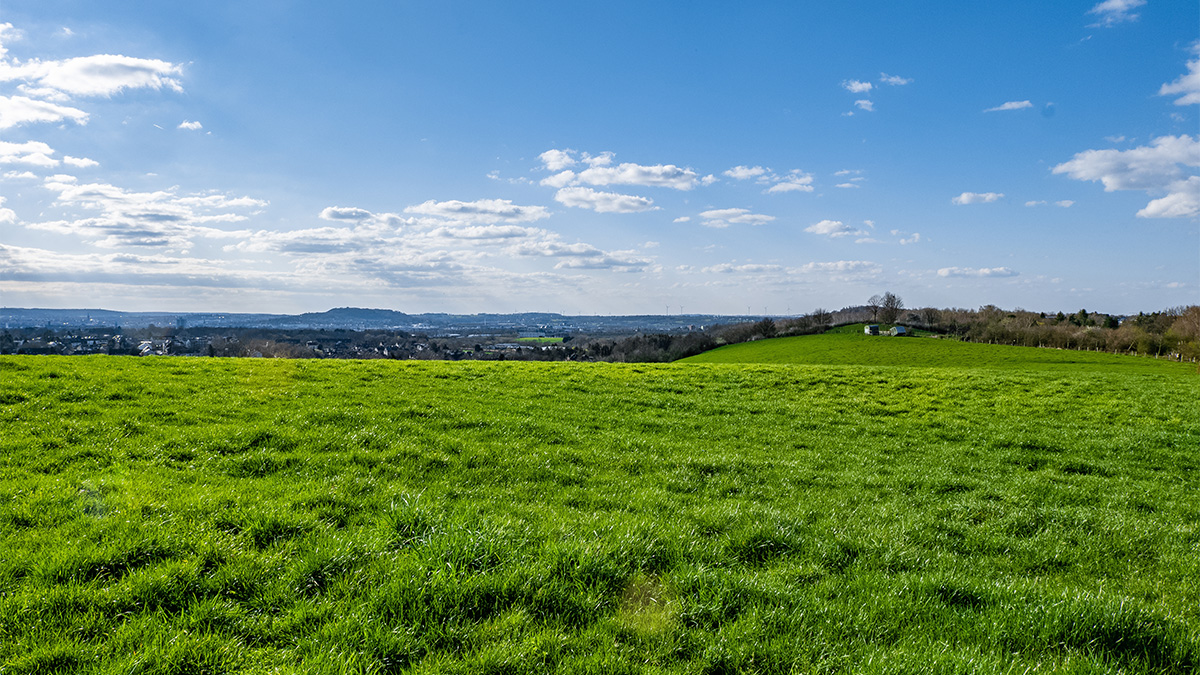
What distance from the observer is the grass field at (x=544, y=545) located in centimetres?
498

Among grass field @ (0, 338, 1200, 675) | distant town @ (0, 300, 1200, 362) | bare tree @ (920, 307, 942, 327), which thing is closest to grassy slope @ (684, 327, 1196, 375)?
distant town @ (0, 300, 1200, 362)

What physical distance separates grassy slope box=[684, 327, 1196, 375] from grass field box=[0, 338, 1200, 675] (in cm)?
6694

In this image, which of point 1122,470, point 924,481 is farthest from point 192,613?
point 1122,470

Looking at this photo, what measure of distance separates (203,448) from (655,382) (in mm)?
20293

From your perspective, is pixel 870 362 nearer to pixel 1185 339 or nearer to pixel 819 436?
pixel 1185 339

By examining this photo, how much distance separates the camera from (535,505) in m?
9.18

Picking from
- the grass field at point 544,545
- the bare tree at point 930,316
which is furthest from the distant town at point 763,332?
the grass field at point 544,545

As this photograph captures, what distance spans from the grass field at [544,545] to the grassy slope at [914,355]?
6694 centimetres

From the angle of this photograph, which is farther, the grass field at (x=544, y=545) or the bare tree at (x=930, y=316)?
the bare tree at (x=930, y=316)

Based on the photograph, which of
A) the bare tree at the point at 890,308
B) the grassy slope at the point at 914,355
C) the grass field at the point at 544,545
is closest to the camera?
the grass field at the point at 544,545

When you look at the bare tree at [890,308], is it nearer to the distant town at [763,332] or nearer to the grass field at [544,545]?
the distant town at [763,332]

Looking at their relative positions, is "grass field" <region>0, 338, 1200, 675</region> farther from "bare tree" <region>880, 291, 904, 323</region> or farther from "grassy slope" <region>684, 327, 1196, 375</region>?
"bare tree" <region>880, 291, 904, 323</region>

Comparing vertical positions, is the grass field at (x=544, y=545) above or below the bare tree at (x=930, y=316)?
below

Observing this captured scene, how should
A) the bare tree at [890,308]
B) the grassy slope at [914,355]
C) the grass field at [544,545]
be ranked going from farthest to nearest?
the bare tree at [890,308] → the grassy slope at [914,355] → the grass field at [544,545]
